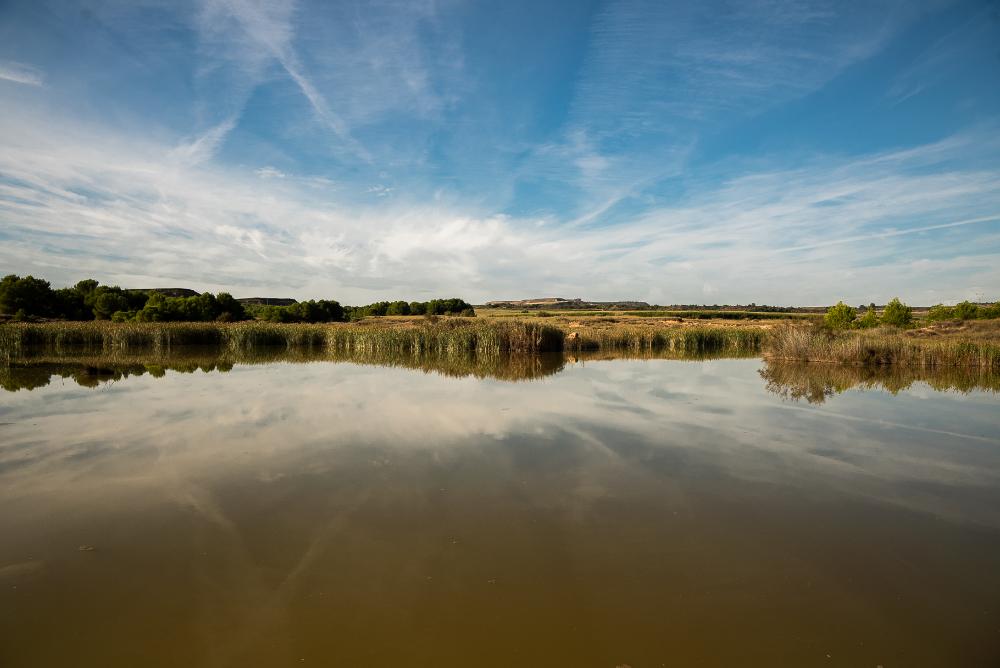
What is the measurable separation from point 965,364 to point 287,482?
28.7m

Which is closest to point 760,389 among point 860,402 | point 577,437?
point 860,402

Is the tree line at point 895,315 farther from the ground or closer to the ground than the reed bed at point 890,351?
farther from the ground

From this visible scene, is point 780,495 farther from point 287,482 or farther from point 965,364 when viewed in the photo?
point 965,364

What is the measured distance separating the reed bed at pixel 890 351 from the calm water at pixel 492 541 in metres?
15.8

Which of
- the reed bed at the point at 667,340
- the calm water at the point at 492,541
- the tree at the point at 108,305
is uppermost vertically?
the tree at the point at 108,305

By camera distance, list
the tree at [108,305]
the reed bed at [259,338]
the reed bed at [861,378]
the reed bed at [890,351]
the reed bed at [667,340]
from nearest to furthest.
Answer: the reed bed at [861,378], the reed bed at [890,351], the reed bed at [259,338], the reed bed at [667,340], the tree at [108,305]

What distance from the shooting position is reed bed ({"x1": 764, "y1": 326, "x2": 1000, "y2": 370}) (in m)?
23.5

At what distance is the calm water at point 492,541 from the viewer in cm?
342

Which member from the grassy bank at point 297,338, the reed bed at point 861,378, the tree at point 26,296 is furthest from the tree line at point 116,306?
the reed bed at point 861,378

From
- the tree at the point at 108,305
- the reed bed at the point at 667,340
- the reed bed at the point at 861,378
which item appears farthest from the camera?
the tree at the point at 108,305

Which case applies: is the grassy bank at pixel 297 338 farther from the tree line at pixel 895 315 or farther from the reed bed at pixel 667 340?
the tree line at pixel 895 315

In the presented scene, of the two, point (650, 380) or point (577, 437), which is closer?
point (577, 437)

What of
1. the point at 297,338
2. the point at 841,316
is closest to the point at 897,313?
the point at 841,316

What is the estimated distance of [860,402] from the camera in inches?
535
